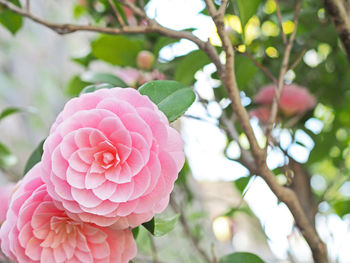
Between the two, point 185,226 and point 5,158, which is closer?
point 185,226

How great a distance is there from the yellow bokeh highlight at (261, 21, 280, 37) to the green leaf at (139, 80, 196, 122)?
1.93 feet

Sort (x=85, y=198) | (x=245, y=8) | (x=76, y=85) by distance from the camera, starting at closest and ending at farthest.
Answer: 1. (x=85, y=198)
2. (x=245, y=8)
3. (x=76, y=85)

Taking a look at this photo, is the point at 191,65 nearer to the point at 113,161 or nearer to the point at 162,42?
the point at 162,42

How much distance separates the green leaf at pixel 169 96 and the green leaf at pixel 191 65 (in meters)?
0.23

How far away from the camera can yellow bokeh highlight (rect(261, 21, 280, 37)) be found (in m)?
1.04

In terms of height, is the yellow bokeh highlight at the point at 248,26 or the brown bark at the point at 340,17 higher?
the brown bark at the point at 340,17

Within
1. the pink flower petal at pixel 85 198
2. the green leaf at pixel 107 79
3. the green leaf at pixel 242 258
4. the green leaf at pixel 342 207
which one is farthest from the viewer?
the green leaf at pixel 342 207

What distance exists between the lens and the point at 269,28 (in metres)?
1.06

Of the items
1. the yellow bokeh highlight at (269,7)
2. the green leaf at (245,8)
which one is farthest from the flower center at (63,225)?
the yellow bokeh highlight at (269,7)

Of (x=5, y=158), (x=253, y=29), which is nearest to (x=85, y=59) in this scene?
(x=5, y=158)

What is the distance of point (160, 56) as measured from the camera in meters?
0.95

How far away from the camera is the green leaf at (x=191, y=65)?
0.75m

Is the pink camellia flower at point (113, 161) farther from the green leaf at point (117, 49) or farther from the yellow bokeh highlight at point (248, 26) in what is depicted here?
the yellow bokeh highlight at point (248, 26)

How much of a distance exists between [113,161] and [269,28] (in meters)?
0.76
